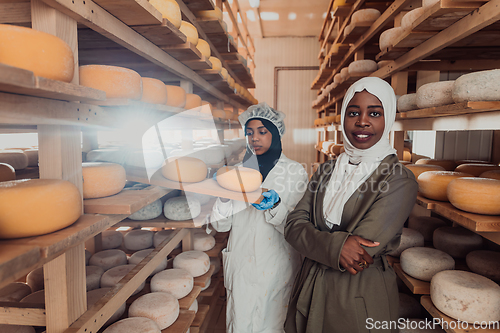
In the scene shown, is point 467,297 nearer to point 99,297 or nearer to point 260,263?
point 260,263

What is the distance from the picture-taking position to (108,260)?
6.26 feet

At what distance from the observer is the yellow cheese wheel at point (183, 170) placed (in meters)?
1.31

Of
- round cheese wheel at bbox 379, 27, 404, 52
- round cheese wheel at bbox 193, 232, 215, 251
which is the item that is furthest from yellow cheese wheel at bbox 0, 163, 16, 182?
round cheese wheel at bbox 379, 27, 404, 52

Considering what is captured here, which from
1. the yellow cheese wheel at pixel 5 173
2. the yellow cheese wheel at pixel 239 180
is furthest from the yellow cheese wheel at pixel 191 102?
the yellow cheese wheel at pixel 5 173

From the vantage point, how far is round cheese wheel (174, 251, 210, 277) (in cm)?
195

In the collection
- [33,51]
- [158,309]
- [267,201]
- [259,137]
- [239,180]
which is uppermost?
[33,51]

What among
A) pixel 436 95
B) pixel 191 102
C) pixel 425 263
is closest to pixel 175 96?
pixel 191 102

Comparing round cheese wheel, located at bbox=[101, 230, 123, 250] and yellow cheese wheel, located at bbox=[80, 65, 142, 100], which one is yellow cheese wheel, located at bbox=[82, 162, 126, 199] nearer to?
yellow cheese wheel, located at bbox=[80, 65, 142, 100]

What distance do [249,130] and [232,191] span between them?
0.61 m

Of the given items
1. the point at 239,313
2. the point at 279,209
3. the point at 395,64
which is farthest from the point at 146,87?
the point at 395,64

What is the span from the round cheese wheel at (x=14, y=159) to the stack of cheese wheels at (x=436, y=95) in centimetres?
236

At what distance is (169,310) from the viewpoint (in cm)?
146

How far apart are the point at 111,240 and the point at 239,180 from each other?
4.86 ft

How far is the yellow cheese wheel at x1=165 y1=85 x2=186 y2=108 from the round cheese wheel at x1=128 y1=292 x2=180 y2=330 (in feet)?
3.44
